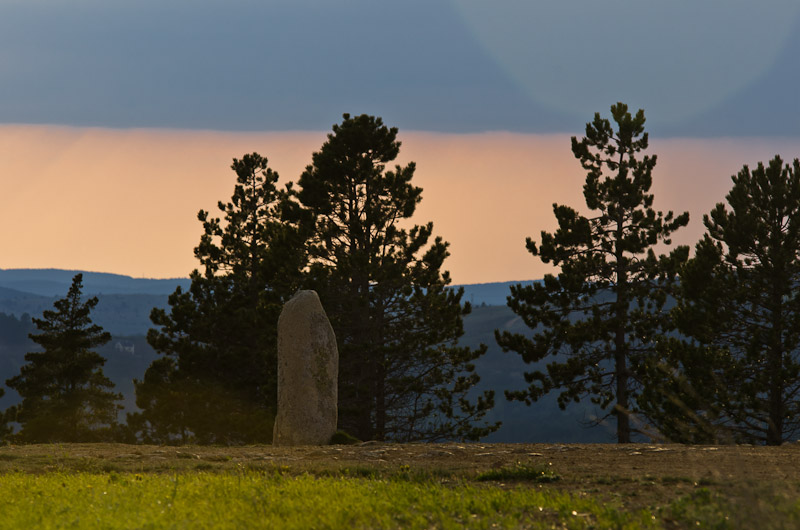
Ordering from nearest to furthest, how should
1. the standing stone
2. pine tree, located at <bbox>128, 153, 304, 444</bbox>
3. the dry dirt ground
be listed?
the dry dirt ground < the standing stone < pine tree, located at <bbox>128, 153, 304, 444</bbox>

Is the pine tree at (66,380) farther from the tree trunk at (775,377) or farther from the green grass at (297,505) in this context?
the green grass at (297,505)

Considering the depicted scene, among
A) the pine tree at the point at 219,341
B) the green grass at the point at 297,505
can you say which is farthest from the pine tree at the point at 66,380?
the green grass at the point at 297,505

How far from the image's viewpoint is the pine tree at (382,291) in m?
33.2

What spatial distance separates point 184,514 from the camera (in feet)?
31.2

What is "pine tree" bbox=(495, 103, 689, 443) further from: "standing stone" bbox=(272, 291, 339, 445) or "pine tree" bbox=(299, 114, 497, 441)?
"standing stone" bbox=(272, 291, 339, 445)

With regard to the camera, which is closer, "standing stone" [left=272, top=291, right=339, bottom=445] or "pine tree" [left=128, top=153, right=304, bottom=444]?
"standing stone" [left=272, top=291, right=339, bottom=445]

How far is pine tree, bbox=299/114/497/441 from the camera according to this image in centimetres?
3325

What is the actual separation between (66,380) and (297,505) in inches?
1653

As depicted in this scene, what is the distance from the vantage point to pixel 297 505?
977cm

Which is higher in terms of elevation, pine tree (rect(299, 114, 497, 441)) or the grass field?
pine tree (rect(299, 114, 497, 441))

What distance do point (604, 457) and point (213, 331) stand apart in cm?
3094

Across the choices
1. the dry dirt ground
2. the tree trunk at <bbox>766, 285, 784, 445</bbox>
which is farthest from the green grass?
the tree trunk at <bbox>766, 285, 784, 445</bbox>

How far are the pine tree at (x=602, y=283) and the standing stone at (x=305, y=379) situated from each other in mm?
15083

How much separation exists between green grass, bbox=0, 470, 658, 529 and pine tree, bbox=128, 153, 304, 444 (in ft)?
83.1
